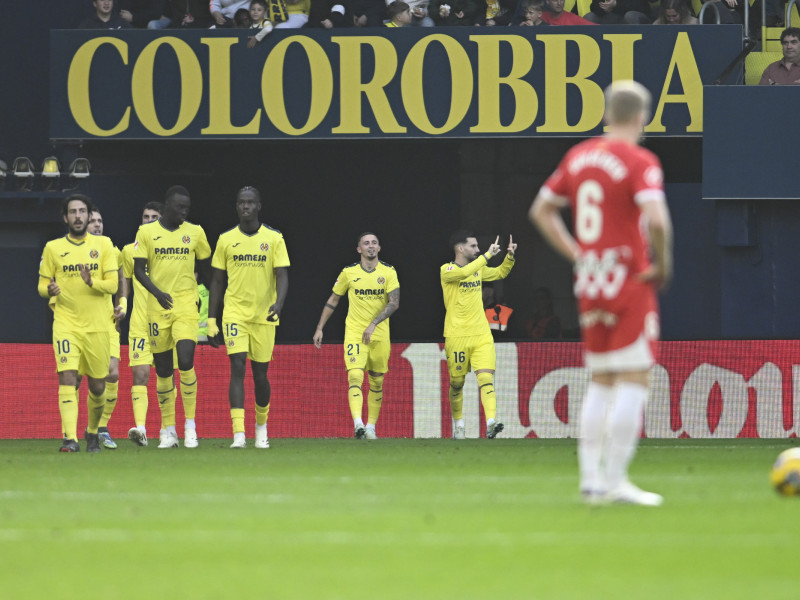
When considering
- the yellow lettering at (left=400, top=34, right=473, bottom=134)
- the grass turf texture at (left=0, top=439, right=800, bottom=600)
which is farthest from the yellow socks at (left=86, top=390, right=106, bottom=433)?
the yellow lettering at (left=400, top=34, right=473, bottom=134)

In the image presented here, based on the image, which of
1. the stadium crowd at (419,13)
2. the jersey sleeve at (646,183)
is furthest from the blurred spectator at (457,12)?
the jersey sleeve at (646,183)

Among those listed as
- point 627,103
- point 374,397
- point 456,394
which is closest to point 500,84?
point 456,394

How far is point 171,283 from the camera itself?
14516mm

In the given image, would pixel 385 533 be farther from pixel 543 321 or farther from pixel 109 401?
pixel 543 321

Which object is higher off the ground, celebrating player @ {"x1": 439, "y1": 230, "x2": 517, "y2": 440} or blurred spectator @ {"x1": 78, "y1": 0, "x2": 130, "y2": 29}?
Answer: blurred spectator @ {"x1": 78, "y1": 0, "x2": 130, "y2": 29}

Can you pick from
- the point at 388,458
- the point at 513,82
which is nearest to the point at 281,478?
the point at 388,458

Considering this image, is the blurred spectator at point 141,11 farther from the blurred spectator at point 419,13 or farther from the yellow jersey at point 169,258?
the yellow jersey at point 169,258

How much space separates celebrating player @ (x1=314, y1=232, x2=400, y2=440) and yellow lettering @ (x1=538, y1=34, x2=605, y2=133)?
304 centimetres

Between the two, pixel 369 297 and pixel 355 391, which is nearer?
pixel 355 391

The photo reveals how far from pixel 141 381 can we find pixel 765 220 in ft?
26.4

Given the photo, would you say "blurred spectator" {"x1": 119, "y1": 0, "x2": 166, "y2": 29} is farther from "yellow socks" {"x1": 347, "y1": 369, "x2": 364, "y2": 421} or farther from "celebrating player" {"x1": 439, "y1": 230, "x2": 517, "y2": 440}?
"yellow socks" {"x1": 347, "y1": 369, "x2": 364, "y2": 421}

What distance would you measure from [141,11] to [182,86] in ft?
9.13

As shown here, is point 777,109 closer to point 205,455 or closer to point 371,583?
point 205,455

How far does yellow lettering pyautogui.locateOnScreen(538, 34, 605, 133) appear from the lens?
60.4 feet
